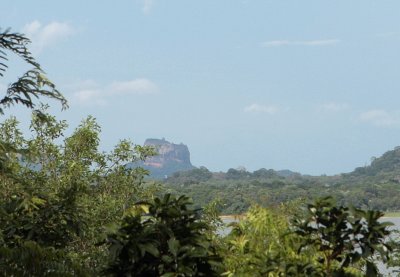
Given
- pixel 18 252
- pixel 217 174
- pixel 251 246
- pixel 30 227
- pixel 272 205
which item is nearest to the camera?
pixel 251 246

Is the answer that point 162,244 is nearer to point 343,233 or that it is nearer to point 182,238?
point 182,238

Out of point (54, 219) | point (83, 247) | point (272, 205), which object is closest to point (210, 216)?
point (83, 247)

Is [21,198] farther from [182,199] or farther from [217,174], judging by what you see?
[217,174]

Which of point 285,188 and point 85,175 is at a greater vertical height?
point 285,188

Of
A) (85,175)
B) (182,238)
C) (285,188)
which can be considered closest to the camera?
(182,238)

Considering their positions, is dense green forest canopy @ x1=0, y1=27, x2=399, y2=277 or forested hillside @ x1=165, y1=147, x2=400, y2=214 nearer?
dense green forest canopy @ x1=0, y1=27, x2=399, y2=277

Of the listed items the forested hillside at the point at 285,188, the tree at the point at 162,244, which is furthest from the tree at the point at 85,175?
the tree at the point at 162,244

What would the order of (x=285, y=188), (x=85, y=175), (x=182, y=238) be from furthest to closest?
(x=285, y=188), (x=85, y=175), (x=182, y=238)

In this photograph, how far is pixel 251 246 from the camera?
679cm

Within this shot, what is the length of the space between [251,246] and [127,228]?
54.6 inches

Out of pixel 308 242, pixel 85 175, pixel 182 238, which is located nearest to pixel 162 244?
pixel 182 238

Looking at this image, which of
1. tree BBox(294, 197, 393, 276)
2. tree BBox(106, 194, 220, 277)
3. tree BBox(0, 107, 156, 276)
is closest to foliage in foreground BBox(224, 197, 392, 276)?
tree BBox(294, 197, 393, 276)

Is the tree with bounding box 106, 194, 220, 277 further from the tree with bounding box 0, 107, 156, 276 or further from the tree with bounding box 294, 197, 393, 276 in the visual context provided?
the tree with bounding box 0, 107, 156, 276

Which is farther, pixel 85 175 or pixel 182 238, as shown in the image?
pixel 85 175
